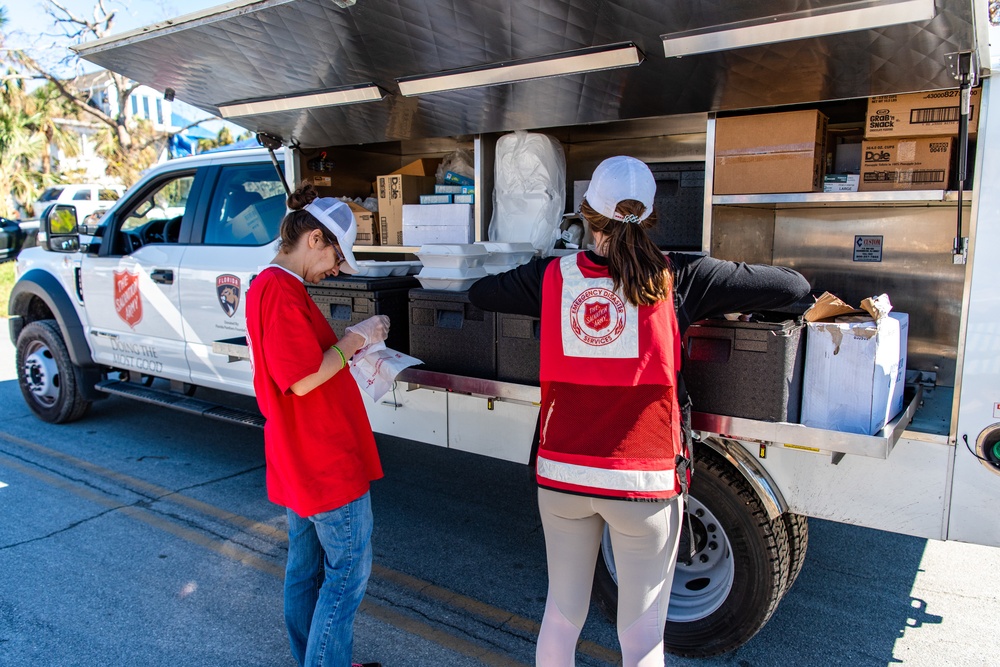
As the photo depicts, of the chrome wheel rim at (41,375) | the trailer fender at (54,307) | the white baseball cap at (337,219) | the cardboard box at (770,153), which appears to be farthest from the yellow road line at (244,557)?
the cardboard box at (770,153)

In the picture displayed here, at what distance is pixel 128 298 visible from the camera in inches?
223

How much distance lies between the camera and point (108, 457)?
18.4 ft

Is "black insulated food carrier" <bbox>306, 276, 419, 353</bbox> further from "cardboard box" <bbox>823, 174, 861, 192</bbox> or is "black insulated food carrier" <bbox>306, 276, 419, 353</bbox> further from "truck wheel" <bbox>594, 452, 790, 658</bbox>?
"cardboard box" <bbox>823, 174, 861, 192</bbox>

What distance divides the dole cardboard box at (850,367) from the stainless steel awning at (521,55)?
2.91ft

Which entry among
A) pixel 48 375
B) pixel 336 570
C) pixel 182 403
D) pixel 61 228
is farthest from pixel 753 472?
pixel 48 375

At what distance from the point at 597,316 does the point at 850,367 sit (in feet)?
3.65

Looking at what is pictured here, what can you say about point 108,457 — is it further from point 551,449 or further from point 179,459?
point 551,449

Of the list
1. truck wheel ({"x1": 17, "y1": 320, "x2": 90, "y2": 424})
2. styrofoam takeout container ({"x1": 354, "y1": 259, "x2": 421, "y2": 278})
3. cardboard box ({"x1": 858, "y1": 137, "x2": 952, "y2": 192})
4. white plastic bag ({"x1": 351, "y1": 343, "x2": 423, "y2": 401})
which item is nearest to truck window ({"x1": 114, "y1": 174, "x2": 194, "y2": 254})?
truck wheel ({"x1": 17, "y1": 320, "x2": 90, "y2": 424})

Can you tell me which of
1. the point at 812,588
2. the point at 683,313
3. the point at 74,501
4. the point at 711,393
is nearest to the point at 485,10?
the point at 683,313

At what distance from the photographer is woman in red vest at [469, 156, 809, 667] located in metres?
2.03

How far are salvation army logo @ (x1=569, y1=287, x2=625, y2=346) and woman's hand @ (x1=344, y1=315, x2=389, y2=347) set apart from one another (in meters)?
0.94

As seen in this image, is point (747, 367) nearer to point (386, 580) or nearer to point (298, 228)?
point (298, 228)

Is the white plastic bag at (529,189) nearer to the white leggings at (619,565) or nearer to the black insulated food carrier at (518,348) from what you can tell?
the black insulated food carrier at (518,348)

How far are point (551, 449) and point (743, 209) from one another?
2.12 meters
